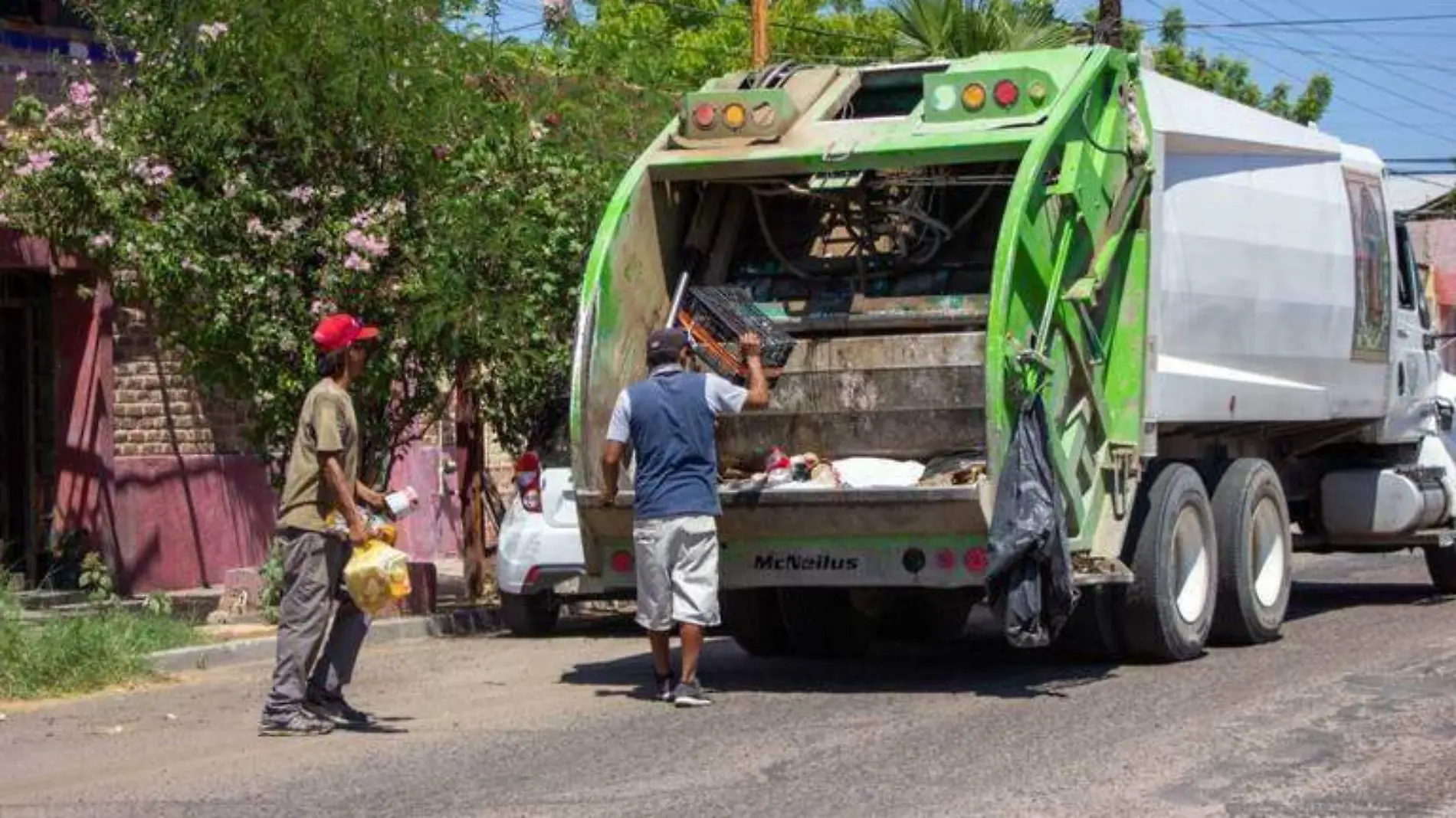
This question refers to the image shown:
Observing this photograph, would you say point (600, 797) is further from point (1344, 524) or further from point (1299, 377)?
point (1344, 524)

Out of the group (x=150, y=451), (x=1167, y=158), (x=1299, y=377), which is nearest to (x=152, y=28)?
(x=150, y=451)

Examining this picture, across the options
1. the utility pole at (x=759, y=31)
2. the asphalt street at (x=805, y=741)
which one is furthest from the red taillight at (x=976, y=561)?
the utility pole at (x=759, y=31)

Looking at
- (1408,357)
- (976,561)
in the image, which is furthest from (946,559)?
(1408,357)

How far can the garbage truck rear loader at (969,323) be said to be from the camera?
10633 mm

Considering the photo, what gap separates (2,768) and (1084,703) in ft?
14.9

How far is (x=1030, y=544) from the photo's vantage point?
10180mm

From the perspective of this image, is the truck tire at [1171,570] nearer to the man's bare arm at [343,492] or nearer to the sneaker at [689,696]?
the sneaker at [689,696]

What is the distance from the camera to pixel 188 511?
59.6 ft

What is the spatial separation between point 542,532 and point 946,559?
12.4ft

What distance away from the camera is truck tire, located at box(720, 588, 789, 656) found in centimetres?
1235

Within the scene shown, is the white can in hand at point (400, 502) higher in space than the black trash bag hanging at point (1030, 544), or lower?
higher

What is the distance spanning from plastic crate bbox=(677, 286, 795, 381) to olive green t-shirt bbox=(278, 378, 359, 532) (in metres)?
2.23

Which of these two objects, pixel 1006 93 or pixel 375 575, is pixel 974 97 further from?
pixel 375 575

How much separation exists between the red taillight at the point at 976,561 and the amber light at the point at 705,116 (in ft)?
8.29
